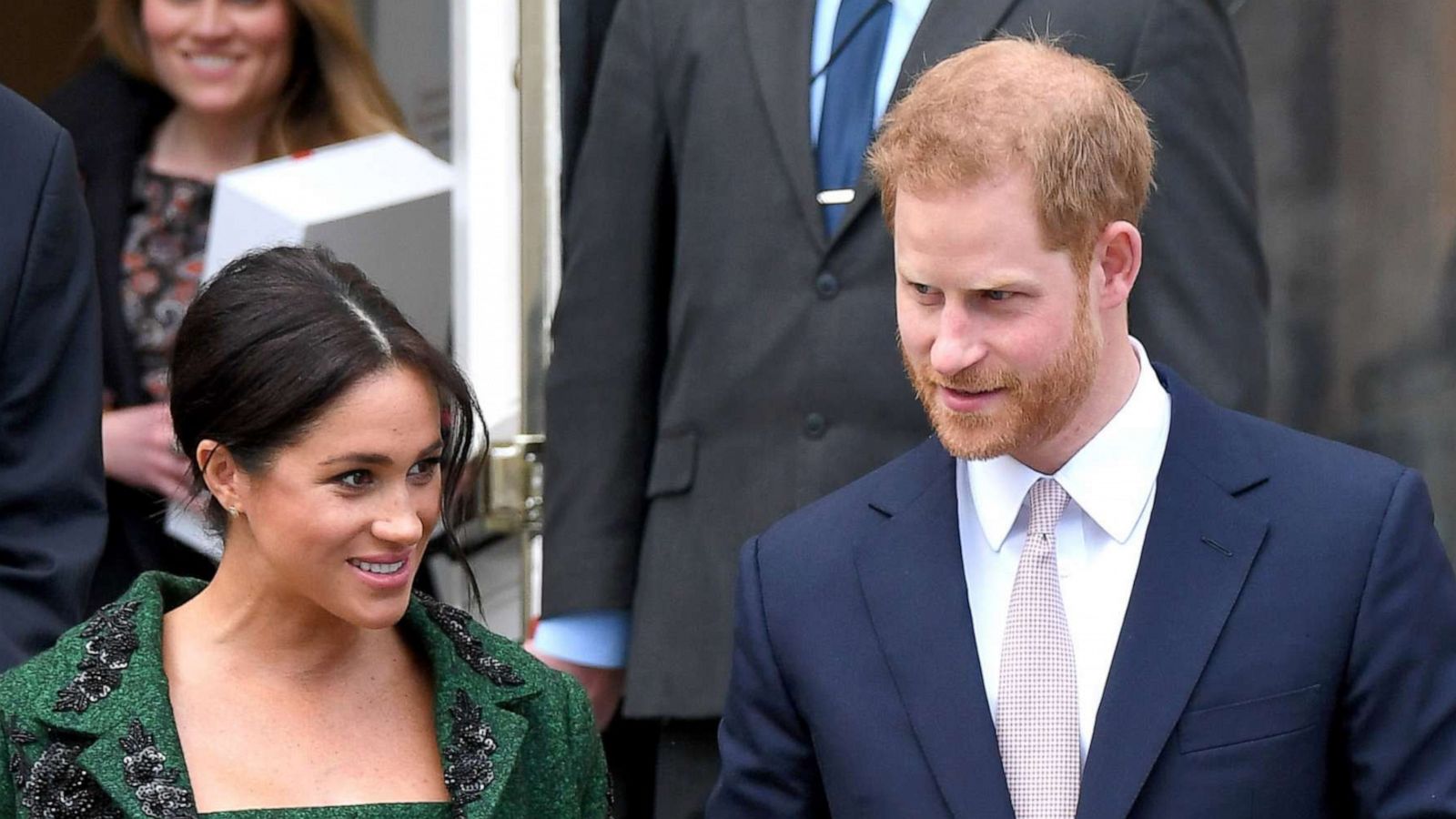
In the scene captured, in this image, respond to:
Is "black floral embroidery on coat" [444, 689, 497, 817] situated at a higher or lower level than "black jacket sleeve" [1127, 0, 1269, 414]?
lower

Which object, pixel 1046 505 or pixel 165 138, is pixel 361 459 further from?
pixel 165 138

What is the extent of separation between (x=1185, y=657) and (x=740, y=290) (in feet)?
3.43

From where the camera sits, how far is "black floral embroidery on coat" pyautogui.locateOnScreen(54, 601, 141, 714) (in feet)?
8.88

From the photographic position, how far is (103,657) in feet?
9.04

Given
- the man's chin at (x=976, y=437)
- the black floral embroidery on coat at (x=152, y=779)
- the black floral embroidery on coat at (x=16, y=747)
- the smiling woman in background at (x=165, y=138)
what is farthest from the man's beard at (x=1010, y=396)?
the smiling woman in background at (x=165, y=138)

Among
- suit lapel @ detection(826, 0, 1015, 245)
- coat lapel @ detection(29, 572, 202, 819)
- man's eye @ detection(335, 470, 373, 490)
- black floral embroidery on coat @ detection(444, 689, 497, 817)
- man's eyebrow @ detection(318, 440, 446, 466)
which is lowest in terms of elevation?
black floral embroidery on coat @ detection(444, 689, 497, 817)

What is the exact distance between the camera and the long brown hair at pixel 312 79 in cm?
448

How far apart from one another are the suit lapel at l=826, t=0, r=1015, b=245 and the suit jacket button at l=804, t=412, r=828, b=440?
0.24m

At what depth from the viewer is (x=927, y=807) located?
277 centimetres

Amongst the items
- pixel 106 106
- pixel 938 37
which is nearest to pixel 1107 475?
pixel 938 37

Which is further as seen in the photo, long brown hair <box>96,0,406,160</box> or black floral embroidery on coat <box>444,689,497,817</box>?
long brown hair <box>96,0,406,160</box>

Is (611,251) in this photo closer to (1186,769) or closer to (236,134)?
(236,134)

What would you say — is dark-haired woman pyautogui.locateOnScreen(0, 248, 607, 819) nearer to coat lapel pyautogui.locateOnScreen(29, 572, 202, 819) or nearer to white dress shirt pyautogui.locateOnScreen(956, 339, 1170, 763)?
coat lapel pyautogui.locateOnScreen(29, 572, 202, 819)

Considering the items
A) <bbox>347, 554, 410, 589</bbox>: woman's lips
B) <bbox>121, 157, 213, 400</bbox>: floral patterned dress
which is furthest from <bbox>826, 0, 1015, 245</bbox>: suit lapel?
<bbox>121, 157, 213, 400</bbox>: floral patterned dress
